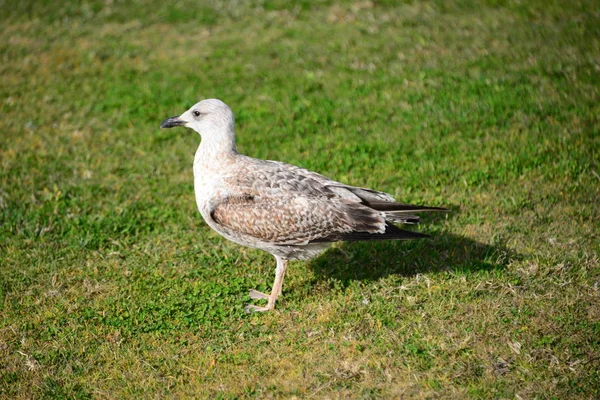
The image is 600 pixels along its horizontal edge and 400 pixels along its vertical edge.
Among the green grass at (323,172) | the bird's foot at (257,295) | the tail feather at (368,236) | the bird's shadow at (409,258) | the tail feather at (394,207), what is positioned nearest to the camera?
the green grass at (323,172)

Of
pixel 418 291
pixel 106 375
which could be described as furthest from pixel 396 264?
pixel 106 375

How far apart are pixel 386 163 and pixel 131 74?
535cm

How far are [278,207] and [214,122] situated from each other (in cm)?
127

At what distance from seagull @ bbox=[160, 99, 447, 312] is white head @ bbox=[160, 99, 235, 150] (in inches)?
0.4

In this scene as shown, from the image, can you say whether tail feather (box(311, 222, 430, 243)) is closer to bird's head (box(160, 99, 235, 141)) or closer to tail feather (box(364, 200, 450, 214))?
tail feather (box(364, 200, 450, 214))

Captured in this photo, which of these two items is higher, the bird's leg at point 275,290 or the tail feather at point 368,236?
the tail feather at point 368,236

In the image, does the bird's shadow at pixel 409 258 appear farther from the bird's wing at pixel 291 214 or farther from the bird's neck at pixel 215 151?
the bird's neck at pixel 215 151

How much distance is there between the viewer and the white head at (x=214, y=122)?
7.13 metres

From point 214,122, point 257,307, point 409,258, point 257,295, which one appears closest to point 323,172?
point 409,258

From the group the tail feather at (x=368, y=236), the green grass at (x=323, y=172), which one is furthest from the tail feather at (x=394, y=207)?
the green grass at (x=323, y=172)

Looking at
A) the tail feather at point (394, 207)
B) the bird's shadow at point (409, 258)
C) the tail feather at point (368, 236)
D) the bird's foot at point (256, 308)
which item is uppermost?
the tail feather at point (394, 207)

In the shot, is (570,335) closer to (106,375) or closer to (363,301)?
(363,301)

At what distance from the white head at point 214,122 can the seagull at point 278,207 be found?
11mm

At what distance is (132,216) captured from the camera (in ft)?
27.7
